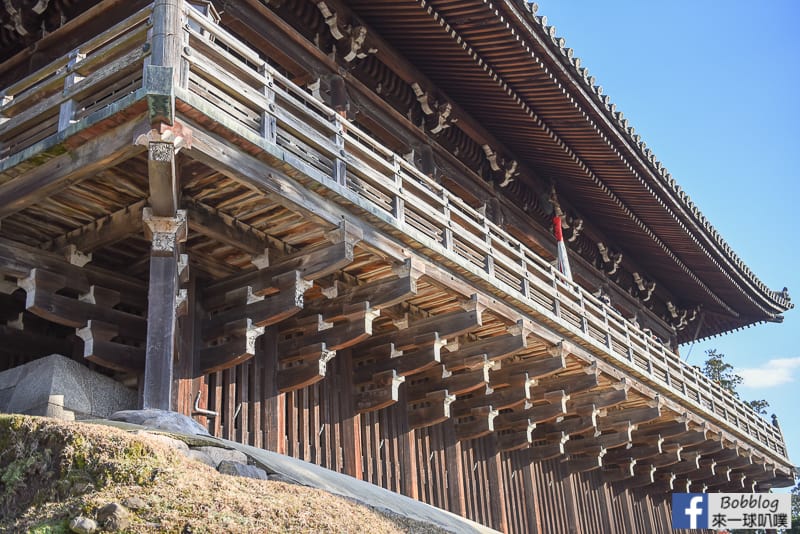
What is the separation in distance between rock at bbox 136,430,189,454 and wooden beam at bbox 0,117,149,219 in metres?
2.59

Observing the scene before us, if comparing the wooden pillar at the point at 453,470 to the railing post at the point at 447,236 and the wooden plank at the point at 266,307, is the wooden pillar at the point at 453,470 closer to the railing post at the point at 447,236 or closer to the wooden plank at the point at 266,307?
the railing post at the point at 447,236

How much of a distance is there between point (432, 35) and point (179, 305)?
5930 mm

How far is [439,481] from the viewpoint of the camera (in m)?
12.8

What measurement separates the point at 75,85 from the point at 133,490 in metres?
4.37

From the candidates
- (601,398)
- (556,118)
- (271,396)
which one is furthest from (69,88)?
(601,398)

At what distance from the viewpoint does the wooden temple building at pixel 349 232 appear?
8203 mm

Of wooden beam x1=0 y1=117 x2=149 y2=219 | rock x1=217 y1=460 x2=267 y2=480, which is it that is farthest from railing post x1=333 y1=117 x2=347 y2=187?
rock x1=217 y1=460 x2=267 y2=480

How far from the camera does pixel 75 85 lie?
8.20 meters

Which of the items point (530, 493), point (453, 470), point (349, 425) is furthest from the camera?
point (530, 493)

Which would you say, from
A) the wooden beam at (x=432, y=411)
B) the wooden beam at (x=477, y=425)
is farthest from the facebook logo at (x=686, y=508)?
the wooden beam at (x=432, y=411)

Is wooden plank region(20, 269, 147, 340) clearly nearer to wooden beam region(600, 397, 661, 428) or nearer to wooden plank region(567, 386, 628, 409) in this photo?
wooden plank region(567, 386, 628, 409)

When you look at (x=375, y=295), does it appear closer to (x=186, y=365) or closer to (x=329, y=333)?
(x=329, y=333)

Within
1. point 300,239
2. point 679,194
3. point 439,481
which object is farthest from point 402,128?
point 679,194

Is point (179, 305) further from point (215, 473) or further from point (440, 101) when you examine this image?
point (440, 101)
